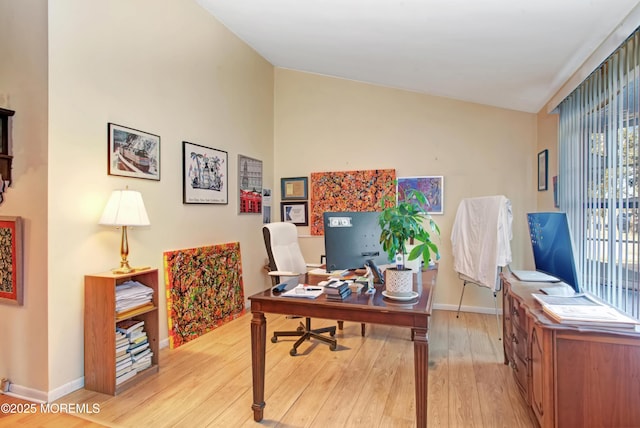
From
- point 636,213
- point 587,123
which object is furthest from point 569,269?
point 587,123

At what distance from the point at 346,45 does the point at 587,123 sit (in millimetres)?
2196

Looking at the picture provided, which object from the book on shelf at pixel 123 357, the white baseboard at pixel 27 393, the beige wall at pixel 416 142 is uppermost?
the beige wall at pixel 416 142

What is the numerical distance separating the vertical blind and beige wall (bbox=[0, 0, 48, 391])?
11.7ft

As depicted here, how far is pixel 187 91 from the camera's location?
3344 millimetres

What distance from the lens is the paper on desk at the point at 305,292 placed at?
75.9 inches

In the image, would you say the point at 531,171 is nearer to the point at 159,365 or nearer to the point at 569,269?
the point at 569,269

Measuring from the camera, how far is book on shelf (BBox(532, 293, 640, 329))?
1487mm

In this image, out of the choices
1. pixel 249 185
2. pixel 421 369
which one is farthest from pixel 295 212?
pixel 421 369

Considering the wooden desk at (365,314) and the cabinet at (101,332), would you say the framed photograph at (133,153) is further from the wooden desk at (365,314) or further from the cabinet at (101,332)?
the wooden desk at (365,314)

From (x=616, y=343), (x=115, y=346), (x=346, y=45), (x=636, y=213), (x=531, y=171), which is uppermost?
(x=346, y=45)

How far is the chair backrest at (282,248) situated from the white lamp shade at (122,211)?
3.41 feet

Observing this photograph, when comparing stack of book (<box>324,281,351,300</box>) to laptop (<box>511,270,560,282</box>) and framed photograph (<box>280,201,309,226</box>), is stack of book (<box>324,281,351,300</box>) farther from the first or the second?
framed photograph (<box>280,201,309,226</box>)

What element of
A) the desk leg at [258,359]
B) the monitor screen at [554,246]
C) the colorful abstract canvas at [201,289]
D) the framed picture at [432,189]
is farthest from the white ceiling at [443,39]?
the colorful abstract canvas at [201,289]

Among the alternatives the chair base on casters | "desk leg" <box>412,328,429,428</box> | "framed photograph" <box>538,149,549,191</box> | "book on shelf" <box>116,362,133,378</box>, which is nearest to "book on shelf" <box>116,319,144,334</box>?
"book on shelf" <box>116,362,133,378</box>
